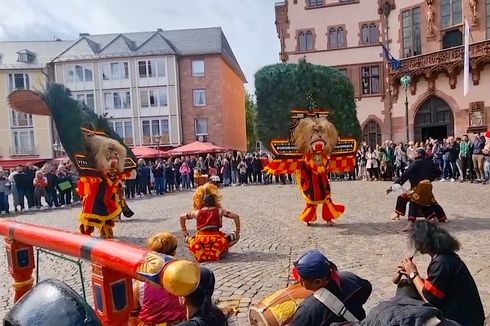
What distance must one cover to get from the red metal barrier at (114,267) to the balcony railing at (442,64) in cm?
2443

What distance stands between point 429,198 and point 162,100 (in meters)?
34.4

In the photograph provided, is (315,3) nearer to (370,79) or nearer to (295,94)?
(370,79)

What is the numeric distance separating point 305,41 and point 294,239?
77.7 feet

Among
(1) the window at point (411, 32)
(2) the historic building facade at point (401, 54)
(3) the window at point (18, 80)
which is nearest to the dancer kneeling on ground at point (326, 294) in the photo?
(2) the historic building facade at point (401, 54)

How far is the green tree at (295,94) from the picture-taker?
16.4 metres

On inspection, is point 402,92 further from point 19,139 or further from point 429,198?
point 19,139

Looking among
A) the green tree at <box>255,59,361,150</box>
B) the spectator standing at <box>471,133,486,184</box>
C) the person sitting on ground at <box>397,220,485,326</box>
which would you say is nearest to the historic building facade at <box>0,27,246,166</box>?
the green tree at <box>255,59,361,150</box>

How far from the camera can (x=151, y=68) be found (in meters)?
41.2

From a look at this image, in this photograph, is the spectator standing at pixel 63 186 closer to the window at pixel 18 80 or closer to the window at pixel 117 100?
the window at pixel 117 100

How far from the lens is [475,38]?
77.1ft

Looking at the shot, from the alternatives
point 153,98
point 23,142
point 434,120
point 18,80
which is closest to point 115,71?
point 153,98

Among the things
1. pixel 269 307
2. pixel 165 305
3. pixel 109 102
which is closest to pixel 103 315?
pixel 269 307

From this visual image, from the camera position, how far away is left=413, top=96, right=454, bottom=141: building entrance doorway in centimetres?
2559

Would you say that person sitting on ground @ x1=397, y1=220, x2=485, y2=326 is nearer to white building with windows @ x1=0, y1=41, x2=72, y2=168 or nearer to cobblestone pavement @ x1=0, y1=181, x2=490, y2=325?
cobblestone pavement @ x1=0, y1=181, x2=490, y2=325
